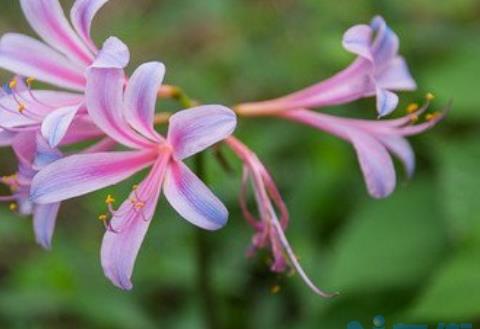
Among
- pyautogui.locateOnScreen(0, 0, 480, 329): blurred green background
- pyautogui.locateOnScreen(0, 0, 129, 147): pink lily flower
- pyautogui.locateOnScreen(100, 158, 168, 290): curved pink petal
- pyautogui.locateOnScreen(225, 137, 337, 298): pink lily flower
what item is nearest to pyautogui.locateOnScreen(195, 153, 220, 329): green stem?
pyautogui.locateOnScreen(0, 0, 480, 329): blurred green background

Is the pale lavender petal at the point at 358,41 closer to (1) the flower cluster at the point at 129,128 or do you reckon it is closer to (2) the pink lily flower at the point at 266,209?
(1) the flower cluster at the point at 129,128

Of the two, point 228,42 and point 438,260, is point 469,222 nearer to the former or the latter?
point 438,260

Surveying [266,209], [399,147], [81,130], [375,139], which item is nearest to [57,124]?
[81,130]

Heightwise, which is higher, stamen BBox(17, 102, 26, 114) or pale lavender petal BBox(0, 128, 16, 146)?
stamen BBox(17, 102, 26, 114)

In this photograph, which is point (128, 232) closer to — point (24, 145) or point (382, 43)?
point (24, 145)

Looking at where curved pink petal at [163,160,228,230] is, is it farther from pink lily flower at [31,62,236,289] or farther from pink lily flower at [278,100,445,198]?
pink lily flower at [278,100,445,198]
